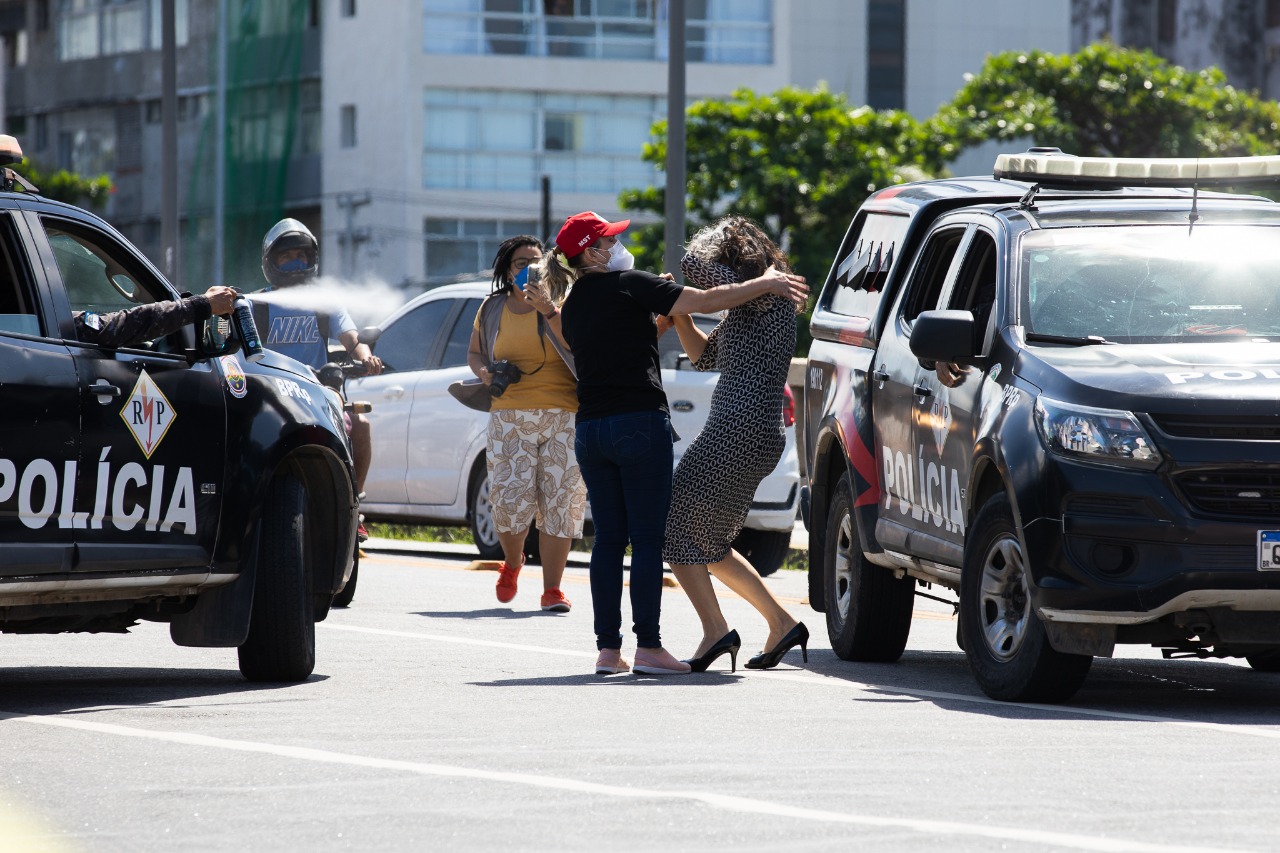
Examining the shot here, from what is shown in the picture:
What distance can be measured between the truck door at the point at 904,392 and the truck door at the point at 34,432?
3.39m

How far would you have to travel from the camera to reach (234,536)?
29.2 ft

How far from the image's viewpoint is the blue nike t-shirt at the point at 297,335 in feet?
42.5

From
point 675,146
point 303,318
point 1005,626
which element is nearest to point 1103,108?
point 675,146

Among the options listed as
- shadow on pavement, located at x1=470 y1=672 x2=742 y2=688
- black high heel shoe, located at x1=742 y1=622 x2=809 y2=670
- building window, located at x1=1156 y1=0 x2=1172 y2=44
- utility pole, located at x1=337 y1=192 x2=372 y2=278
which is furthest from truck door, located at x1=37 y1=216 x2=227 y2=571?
building window, located at x1=1156 y1=0 x2=1172 y2=44

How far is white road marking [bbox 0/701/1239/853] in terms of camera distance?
19.0 feet

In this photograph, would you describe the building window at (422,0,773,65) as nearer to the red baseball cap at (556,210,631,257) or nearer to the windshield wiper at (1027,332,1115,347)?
the red baseball cap at (556,210,631,257)

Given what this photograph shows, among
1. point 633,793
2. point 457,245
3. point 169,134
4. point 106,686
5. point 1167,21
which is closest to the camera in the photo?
point 633,793

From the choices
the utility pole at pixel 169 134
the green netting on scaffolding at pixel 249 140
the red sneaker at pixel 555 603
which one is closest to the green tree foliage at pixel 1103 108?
the green netting on scaffolding at pixel 249 140

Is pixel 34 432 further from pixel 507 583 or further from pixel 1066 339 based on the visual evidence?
pixel 507 583

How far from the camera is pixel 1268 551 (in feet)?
26.6

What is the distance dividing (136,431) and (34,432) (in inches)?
20.2

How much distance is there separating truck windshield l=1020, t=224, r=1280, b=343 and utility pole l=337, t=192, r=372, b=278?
56687mm

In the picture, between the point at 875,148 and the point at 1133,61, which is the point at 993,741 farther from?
the point at 1133,61

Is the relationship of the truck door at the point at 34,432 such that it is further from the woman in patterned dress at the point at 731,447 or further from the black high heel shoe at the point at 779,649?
the black high heel shoe at the point at 779,649
